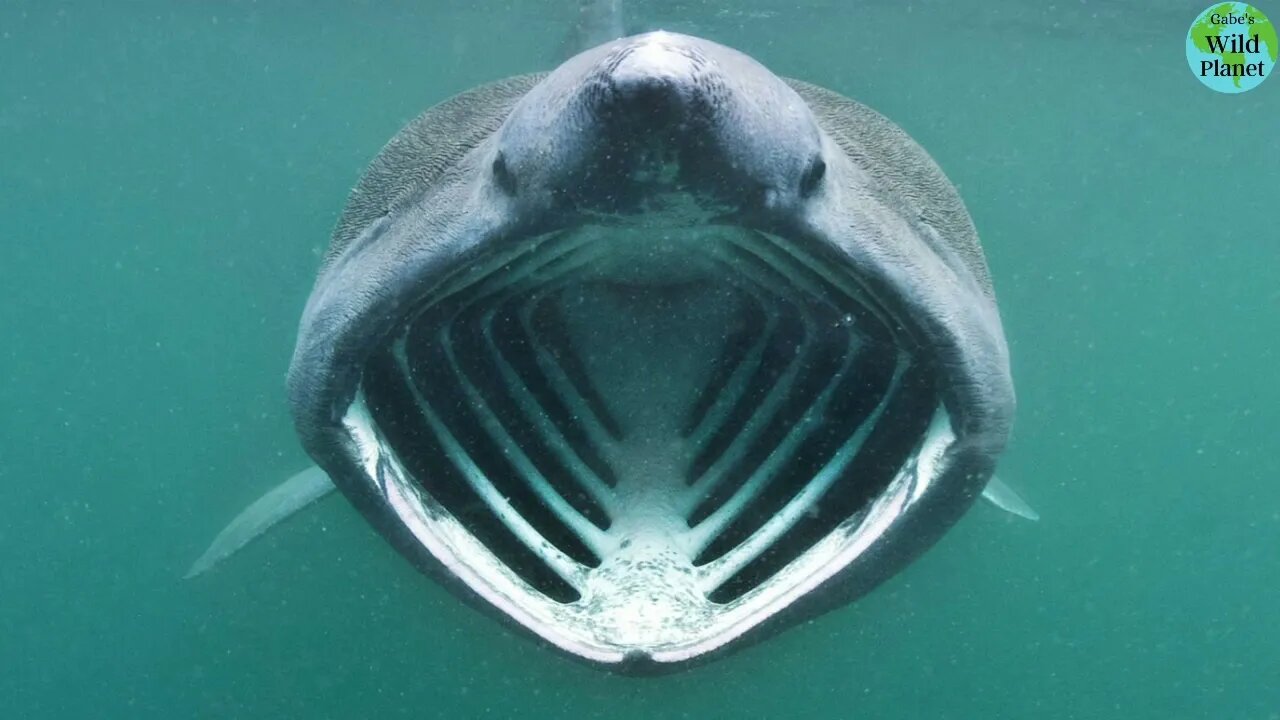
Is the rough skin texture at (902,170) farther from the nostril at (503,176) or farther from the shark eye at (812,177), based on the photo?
the nostril at (503,176)

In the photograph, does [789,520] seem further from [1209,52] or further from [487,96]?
[1209,52]

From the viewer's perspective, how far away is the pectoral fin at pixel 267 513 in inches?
185

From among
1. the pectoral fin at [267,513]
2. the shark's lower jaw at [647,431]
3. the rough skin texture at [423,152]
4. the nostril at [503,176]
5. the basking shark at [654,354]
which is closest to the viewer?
the basking shark at [654,354]

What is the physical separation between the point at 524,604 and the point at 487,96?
160 cm

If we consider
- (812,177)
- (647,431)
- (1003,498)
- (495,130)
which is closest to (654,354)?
(647,431)

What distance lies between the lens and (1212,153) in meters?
18.8

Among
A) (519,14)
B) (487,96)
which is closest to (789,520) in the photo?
(487,96)

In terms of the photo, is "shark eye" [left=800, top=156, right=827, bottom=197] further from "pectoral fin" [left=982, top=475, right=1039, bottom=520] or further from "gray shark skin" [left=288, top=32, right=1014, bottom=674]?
"pectoral fin" [left=982, top=475, right=1039, bottom=520]

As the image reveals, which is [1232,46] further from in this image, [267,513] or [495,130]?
[495,130]

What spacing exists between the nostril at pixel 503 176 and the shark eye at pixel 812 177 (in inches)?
19.4

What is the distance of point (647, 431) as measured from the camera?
2.79m

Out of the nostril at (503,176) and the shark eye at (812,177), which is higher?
the shark eye at (812,177)

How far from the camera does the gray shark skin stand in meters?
1.70

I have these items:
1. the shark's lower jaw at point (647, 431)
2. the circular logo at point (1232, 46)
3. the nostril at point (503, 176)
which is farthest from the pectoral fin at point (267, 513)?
the circular logo at point (1232, 46)
